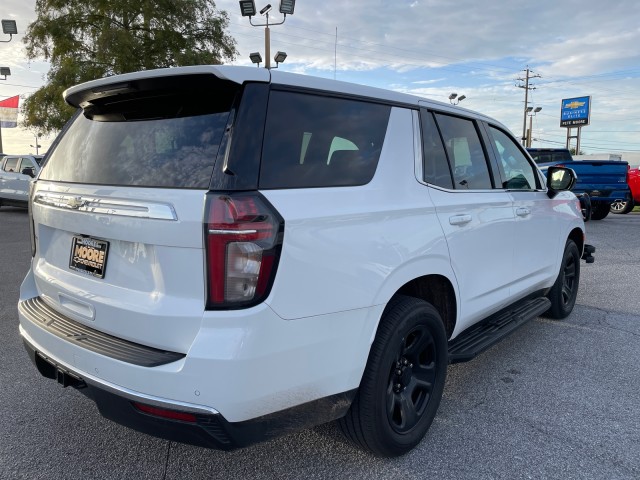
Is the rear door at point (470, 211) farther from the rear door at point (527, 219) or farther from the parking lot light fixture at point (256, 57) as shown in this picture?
the parking lot light fixture at point (256, 57)

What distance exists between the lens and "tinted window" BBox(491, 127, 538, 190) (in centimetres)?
379

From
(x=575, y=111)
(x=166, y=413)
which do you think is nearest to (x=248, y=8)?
(x=166, y=413)

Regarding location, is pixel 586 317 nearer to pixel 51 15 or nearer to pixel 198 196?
pixel 198 196

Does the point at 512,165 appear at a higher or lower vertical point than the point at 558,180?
higher

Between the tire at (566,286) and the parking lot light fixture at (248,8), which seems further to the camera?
the parking lot light fixture at (248,8)

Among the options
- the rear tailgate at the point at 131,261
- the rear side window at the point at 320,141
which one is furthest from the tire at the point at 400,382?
the rear tailgate at the point at 131,261

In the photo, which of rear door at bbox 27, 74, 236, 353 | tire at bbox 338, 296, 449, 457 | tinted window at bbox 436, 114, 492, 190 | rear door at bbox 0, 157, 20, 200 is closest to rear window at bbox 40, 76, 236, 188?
rear door at bbox 27, 74, 236, 353

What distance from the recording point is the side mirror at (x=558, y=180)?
4.31m

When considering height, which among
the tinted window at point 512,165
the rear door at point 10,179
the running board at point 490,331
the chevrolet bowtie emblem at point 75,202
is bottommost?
the running board at point 490,331

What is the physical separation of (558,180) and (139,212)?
→ 364 cm

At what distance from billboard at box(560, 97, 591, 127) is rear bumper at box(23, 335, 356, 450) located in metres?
62.2

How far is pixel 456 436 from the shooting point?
2.82 meters

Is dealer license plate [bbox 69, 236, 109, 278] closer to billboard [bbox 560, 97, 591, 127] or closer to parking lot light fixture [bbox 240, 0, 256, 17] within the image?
parking lot light fixture [bbox 240, 0, 256, 17]

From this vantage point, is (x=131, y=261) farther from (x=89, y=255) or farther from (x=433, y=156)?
(x=433, y=156)
